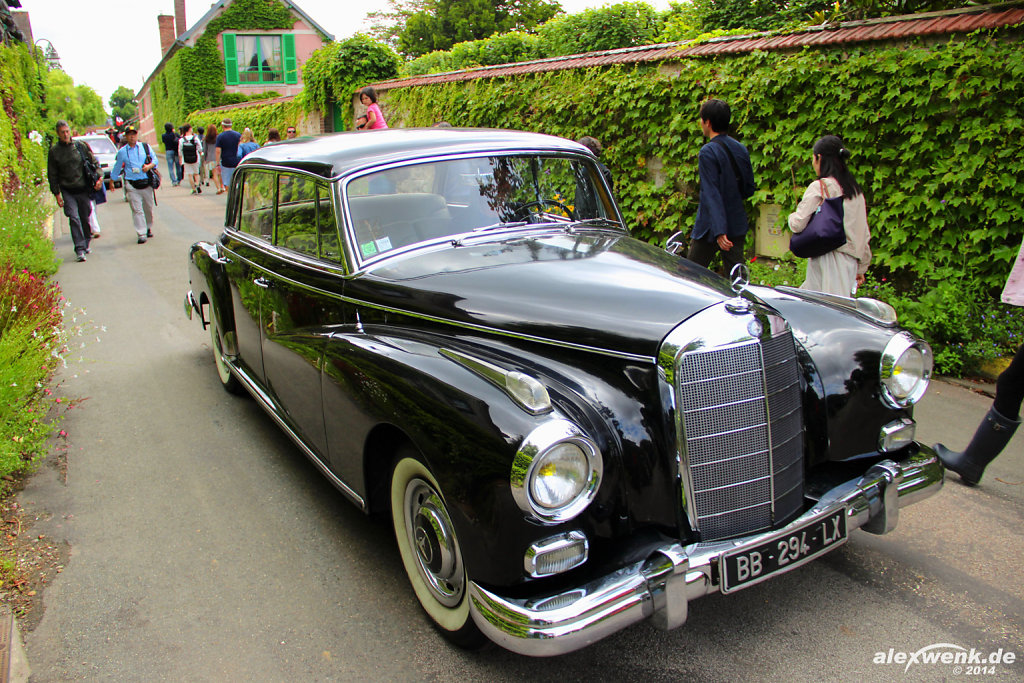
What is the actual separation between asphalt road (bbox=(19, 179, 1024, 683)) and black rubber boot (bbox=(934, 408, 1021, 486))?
0.29 ft

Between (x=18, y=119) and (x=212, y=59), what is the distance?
2458 cm

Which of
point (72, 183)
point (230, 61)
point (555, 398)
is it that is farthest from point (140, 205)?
point (230, 61)

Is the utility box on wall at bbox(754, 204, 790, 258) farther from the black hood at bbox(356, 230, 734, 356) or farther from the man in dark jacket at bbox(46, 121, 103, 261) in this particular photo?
the man in dark jacket at bbox(46, 121, 103, 261)

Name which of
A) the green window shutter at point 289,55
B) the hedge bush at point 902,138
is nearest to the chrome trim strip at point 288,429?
the hedge bush at point 902,138

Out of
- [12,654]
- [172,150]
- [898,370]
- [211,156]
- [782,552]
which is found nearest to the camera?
[782,552]

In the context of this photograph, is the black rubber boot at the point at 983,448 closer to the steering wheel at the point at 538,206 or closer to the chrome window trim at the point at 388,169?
the steering wheel at the point at 538,206

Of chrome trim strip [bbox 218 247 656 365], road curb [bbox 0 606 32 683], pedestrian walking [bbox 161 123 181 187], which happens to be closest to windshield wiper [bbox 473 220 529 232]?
chrome trim strip [bbox 218 247 656 365]

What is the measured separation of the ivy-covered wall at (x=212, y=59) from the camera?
123 ft

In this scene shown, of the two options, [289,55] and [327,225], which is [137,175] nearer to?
[327,225]

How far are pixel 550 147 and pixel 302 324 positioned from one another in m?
1.64

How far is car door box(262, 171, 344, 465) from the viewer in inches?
135

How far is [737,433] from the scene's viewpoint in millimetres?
2447

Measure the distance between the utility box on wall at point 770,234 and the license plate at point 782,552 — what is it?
5149mm

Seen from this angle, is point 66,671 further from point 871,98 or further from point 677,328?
point 871,98
